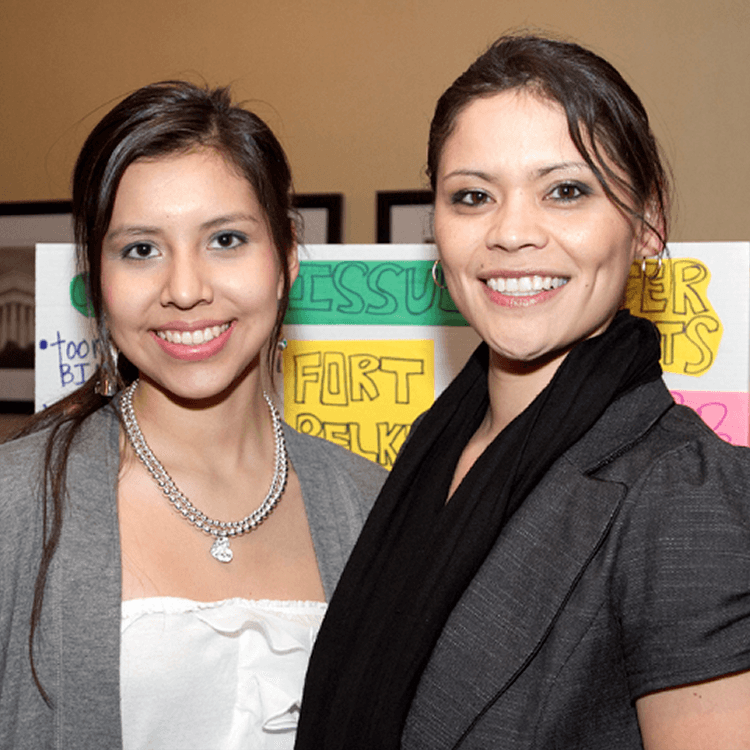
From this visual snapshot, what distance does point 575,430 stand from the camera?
100 centimetres

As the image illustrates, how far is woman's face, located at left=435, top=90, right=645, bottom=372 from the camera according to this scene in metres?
1.03

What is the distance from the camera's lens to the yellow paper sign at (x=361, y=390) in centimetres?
172

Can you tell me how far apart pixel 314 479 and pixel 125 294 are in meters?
0.44

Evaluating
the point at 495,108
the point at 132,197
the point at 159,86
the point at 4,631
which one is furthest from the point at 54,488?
the point at 495,108

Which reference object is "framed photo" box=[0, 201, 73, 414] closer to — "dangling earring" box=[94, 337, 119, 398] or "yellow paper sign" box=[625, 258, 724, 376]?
"dangling earring" box=[94, 337, 119, 398]

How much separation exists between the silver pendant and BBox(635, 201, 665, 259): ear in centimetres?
72

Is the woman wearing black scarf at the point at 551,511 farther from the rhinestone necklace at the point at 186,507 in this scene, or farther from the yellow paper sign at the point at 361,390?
the yellow paper sign at the point at 361,390

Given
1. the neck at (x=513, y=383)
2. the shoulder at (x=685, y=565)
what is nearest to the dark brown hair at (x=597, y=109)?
the neck at (x=513, y=383)

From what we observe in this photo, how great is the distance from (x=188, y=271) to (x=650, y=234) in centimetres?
62

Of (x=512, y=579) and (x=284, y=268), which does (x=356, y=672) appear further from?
(x=284, y=268)

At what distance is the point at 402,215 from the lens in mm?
2314

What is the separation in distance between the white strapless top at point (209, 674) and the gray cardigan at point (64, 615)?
0.04 meters

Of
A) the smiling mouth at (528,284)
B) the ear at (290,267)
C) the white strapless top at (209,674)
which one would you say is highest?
the ear at (290,267)

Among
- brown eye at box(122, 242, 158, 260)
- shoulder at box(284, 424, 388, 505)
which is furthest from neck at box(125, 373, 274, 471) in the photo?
brown eye at box(122, 242, 158, 260)
